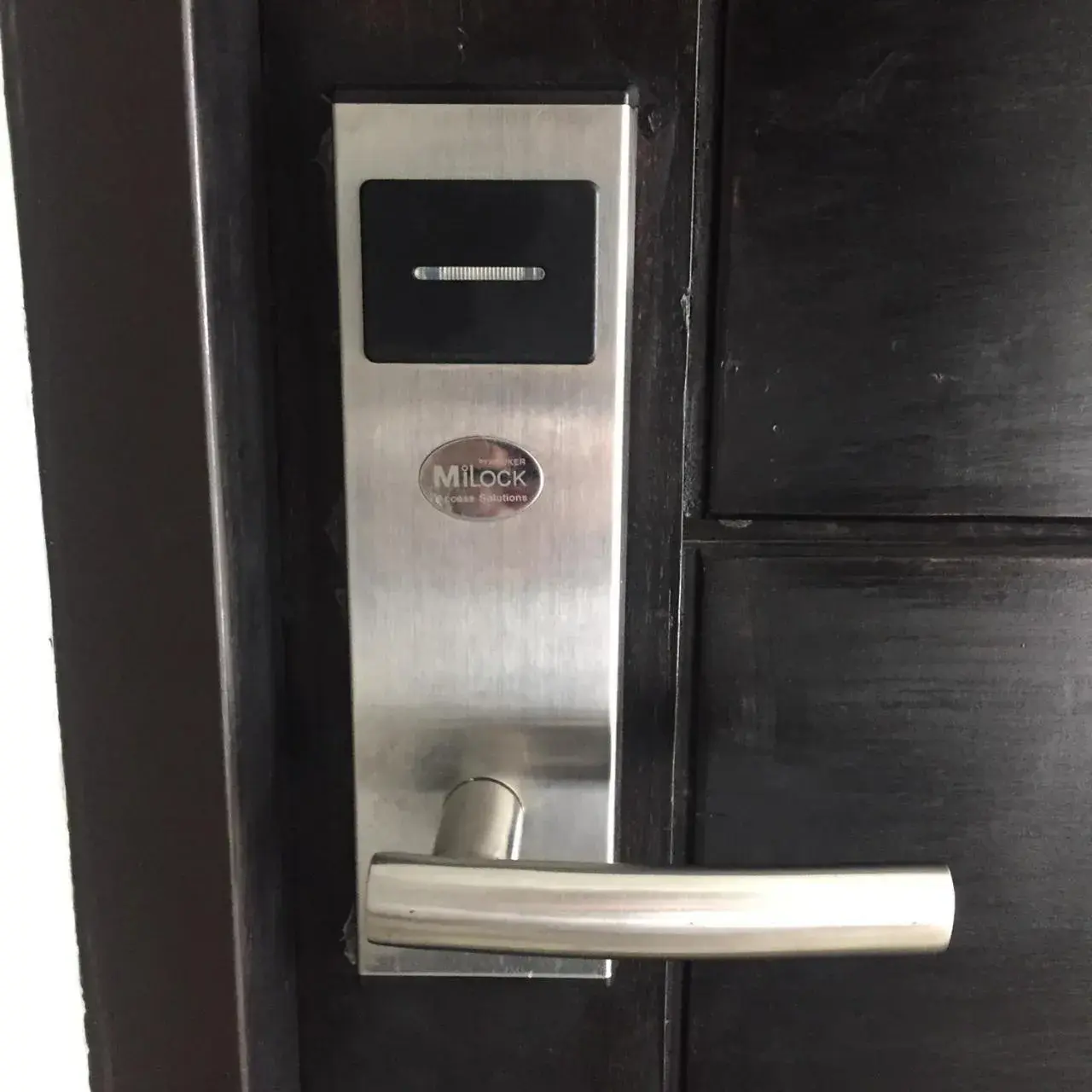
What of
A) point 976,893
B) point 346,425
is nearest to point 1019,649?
point 976,893

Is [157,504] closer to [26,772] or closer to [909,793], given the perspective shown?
[26,772]

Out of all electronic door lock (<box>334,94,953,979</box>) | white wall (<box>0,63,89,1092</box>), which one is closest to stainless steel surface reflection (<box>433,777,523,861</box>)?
electronic door lock (<box>334,94,953,979</box>)

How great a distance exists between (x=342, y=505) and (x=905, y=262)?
18cm

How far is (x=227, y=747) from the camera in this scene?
269 millimetres

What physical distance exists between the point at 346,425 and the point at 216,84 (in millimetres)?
92

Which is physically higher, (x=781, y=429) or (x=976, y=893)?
(x=781, y=429)

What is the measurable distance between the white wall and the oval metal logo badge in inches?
Answer: 4.1

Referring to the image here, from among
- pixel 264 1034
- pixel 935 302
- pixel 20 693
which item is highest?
pixel 935 302

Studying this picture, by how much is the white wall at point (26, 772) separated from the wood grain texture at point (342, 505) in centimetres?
7

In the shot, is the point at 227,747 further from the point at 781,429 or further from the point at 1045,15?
the point at 1045,15

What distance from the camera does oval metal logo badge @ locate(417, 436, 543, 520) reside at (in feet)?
0.91

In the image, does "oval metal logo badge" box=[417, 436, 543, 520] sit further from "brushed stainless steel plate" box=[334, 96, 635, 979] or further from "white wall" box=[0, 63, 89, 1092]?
"white wall" box=[0, 63, 89, 1092]

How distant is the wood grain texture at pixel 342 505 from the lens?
26 centimetres

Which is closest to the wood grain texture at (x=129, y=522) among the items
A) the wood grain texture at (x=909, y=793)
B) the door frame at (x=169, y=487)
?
the door frame at (x=169, y=487)
